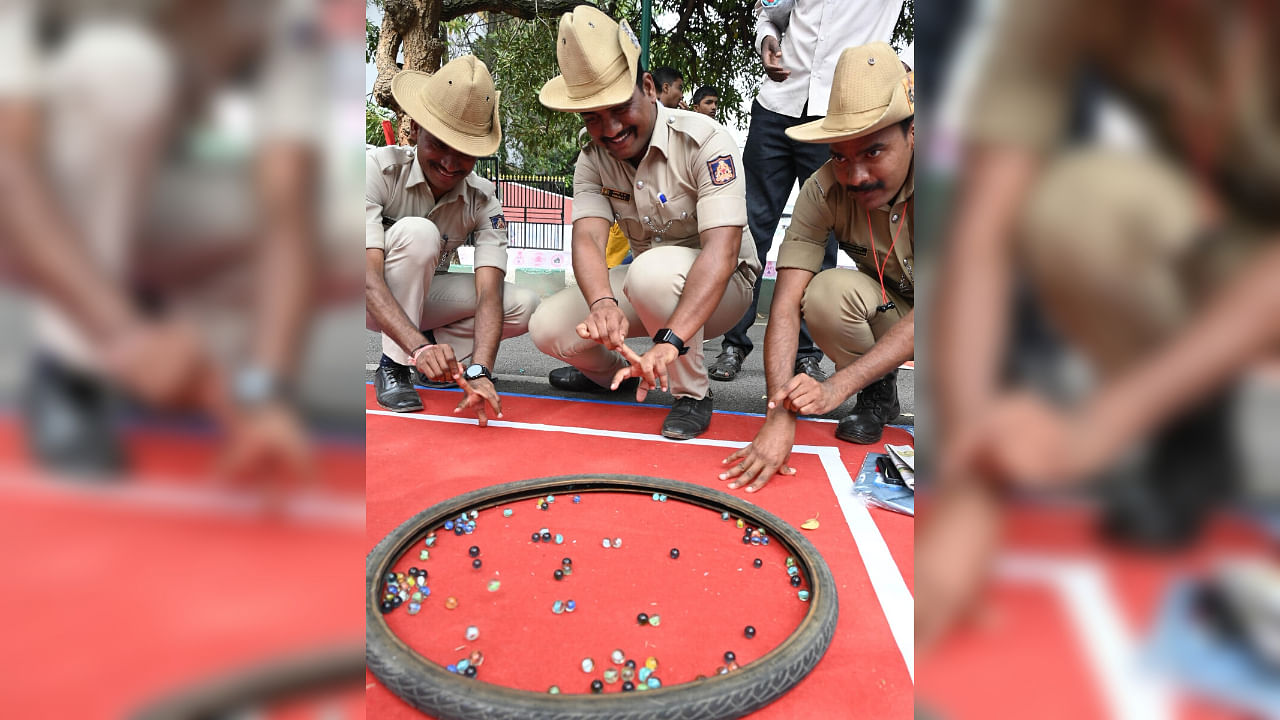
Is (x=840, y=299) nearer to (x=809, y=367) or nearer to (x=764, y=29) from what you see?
(x=809, y=367)

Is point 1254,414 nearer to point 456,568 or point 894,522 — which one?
point 456,568

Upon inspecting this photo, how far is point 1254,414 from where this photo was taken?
0.18 meters

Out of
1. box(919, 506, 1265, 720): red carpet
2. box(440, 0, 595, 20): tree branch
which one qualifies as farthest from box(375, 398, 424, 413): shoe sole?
box(440, 0, 595, 20): tree branch

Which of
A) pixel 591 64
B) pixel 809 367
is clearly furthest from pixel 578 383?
pixel 591 64

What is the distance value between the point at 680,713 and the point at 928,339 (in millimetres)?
1191

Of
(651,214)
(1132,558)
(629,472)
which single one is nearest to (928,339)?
(1132,558)

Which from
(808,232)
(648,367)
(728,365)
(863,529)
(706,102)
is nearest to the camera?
(863,529)

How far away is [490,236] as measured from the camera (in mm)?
3697

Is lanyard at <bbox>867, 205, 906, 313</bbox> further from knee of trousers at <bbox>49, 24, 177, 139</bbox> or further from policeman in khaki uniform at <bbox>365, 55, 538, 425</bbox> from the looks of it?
knee of trousers at <bbox>49, 24, 177, 139</bbox>

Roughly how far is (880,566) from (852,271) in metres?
1.48

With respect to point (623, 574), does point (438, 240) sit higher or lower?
higher

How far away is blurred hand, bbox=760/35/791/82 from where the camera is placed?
149 inches

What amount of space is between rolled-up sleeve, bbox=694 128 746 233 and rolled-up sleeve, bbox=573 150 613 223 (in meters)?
0.54

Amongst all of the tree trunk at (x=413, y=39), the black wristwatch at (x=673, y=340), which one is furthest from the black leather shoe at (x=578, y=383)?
the tree trunk at (x=413, y=39)
